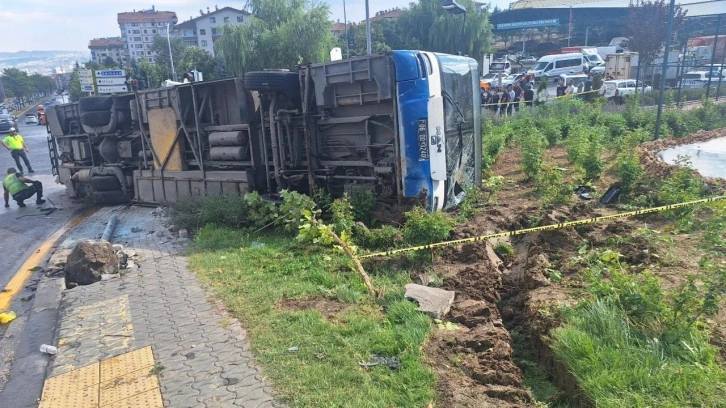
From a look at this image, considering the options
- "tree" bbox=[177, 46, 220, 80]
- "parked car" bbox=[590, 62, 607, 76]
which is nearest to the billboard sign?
"parked car" bbox=[590, 62, 607, 76]

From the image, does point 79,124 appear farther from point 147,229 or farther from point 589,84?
point 589,84

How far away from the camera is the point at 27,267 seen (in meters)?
7.80

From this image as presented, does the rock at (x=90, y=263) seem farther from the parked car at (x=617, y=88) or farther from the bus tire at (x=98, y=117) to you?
the parked car at (x=617, y=88)

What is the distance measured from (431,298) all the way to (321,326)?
42.3 inches

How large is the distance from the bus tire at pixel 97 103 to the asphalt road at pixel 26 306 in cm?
254

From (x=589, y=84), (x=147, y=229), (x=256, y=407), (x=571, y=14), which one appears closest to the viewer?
(x=256, y=407)

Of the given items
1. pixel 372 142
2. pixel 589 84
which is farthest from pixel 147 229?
pixel 589 84

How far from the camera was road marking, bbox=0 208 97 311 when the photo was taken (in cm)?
659

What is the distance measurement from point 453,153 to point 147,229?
5.83m

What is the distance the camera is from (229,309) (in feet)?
16.3

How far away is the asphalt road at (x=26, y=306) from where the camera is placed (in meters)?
4.25

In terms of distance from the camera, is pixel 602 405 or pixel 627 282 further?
pixel 627 282

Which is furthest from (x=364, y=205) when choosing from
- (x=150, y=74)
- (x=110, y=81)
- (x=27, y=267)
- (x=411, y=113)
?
(x=150, y=74)

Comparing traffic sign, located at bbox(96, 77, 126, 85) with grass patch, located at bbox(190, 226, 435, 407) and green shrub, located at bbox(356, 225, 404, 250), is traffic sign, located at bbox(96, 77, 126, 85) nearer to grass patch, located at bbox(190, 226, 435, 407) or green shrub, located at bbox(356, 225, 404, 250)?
grass patch, located at bbox(190, 226, 435, 407)
